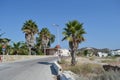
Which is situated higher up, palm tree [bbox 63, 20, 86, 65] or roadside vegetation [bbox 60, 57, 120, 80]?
palm tree [bbox 63, 20, 86, 65]

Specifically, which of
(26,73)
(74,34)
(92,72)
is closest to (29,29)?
(74,34)

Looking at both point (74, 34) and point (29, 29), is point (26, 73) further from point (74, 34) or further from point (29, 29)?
point (29, 29)

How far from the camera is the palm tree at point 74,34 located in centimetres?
4216

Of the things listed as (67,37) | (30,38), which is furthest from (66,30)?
(30,38)

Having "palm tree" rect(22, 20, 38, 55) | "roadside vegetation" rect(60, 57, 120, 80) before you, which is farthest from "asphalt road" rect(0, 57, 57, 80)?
"palm tree" rect(22, 20, 38, 55)

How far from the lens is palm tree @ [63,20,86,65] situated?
42156 millimetres

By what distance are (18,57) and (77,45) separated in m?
28.3

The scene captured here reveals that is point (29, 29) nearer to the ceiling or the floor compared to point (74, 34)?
nearer to the ceiling

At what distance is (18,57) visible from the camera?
68625 millimetres

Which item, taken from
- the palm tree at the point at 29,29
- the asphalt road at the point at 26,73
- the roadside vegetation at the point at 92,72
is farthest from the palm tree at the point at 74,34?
the palm tree at the point at 29,29

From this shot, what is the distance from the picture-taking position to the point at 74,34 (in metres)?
42.8

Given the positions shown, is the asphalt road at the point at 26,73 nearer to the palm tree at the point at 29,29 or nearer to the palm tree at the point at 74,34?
the palm tree at the point at 74,34

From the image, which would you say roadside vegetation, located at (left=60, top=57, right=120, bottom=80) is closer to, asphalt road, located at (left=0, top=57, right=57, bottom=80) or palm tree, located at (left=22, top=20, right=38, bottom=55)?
asphalt road, located at (left=0, top=57, right=57, bottom=80)

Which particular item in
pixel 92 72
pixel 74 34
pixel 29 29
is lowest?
pixel 92 72
